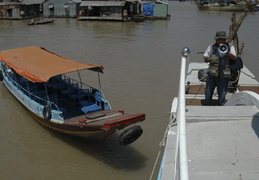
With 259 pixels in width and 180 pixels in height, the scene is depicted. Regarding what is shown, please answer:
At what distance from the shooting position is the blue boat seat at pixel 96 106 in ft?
25.2

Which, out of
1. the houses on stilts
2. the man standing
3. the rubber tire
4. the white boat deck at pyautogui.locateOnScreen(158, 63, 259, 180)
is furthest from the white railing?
the houses on stilts

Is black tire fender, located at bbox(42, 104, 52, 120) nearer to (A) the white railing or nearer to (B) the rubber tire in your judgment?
(B) the rubber tire

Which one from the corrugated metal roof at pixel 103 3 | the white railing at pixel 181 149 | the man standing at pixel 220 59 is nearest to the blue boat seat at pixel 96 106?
the man standing at pixel 220 59

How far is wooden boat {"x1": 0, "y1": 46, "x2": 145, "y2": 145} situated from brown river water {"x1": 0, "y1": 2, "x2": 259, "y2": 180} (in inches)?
21.2

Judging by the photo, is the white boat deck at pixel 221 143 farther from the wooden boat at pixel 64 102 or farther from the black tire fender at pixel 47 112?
the black tire fender at pixel 47 112

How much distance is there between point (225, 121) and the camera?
3799 mm

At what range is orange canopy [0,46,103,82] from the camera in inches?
289

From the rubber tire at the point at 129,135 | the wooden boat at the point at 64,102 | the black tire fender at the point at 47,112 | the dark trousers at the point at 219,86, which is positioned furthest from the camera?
the black tire fender at the point at 47,112

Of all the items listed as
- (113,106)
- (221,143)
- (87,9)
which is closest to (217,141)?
(221,143)

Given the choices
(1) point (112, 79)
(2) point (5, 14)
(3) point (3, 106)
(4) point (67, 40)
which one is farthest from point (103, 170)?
(2) point (5, 14)

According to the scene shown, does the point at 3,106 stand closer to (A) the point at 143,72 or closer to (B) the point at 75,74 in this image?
(B) the point at 75,74

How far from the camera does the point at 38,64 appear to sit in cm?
837

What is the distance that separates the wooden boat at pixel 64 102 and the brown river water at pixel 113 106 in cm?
54

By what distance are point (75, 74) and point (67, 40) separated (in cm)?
970
